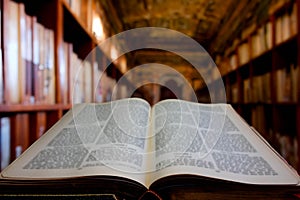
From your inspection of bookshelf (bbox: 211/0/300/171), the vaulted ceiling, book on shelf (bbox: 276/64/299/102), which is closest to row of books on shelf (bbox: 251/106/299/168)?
bookshelf (bbox: 211/0/300/171)

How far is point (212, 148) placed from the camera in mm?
563

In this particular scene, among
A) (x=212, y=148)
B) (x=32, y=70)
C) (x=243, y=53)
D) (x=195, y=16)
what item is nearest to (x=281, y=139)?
(x=243, y=53)

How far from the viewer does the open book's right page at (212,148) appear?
485 millimetres

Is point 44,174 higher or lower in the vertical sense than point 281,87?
lower

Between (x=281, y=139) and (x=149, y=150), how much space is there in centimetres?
152

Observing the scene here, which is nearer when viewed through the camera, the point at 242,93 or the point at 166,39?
the point at 242,93

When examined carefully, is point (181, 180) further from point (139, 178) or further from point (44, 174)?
point (44, 174)

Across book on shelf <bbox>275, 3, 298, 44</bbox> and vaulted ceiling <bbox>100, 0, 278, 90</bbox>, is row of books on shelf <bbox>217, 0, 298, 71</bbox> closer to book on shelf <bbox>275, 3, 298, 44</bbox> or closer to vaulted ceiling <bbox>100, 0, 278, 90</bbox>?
book on shelf <bbox>275, 3, 298, 44</bbox>

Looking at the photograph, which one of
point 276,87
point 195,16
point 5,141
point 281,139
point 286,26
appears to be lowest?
point 281,139

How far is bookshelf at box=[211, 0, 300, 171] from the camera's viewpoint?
160cm

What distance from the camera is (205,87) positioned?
16.9ft

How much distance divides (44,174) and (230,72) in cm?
330

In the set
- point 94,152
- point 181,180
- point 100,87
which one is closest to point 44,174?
point 94,152

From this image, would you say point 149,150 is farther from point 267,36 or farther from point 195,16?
point 195,16
